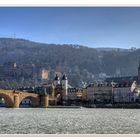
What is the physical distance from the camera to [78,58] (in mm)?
64375

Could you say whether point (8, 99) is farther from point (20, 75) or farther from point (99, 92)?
point (99, 92)

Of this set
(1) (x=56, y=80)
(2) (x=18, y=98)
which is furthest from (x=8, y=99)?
(1) (x=56, y=80)

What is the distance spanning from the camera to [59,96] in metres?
73.1

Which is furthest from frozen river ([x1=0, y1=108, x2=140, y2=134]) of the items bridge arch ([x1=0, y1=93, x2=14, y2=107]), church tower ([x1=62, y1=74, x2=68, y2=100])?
church tower ([x1=62, y1=74, x2=68, y2=100])

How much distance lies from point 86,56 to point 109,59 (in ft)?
14.3

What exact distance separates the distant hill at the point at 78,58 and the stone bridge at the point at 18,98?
3.83 m

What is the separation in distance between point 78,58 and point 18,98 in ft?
41.0

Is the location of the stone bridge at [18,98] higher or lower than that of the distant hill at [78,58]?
lower

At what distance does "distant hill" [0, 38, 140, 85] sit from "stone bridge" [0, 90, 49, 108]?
3827mm

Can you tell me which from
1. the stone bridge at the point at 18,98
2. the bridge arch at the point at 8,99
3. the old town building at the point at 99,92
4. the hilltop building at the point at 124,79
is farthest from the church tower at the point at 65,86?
the bridge arch at the point at 8,99

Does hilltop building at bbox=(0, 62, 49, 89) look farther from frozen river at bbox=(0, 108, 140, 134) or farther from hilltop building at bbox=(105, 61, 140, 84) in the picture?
frozen river at bbox=(0, 108, 140, 134)

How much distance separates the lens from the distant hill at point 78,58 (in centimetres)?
5872

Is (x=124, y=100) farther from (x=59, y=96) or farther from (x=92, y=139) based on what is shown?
(x=92, y=139)

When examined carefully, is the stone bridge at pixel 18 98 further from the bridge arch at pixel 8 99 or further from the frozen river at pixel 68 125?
the frozen river at pixel 68 125
